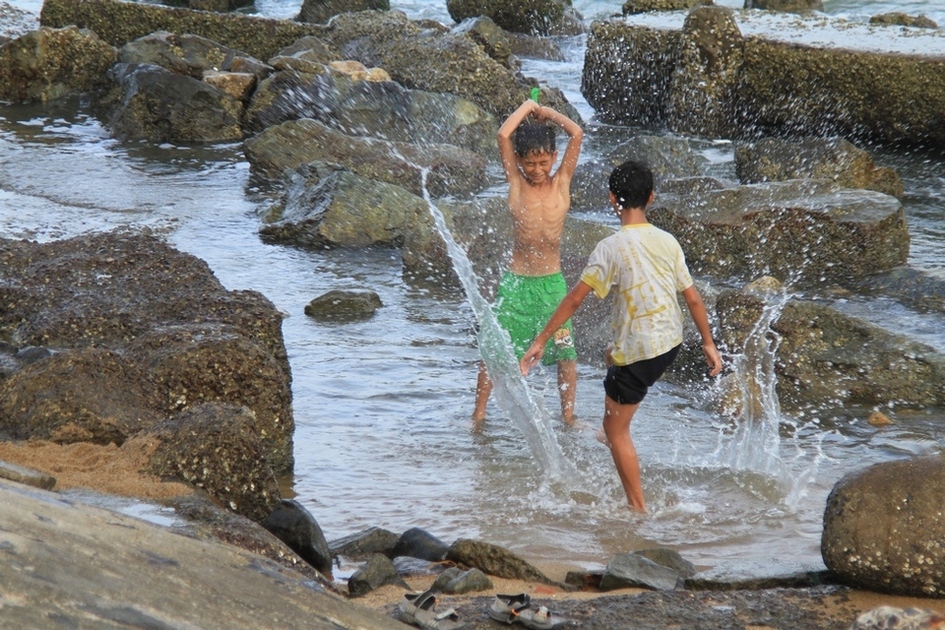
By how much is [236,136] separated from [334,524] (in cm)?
884

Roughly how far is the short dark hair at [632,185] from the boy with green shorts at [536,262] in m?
1.03

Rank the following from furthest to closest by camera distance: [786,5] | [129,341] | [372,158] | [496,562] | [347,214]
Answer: [786,5]
[372,158]
[347,214]
[129,341]
[496,562]

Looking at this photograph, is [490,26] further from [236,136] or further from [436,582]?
[436,582]

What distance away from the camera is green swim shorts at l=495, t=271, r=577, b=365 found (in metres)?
5.73

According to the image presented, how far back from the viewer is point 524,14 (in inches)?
757

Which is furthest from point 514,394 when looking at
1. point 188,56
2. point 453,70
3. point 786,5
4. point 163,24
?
point 786,5

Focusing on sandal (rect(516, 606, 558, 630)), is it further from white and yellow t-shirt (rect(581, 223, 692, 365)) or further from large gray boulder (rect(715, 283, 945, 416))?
large gray boulder (rect(715, 283, 945, 416))

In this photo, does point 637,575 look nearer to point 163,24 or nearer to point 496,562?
point 496,562

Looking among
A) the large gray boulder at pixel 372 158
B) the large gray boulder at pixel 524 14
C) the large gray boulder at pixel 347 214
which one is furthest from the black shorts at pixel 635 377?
the large gray boulder at pixel 524 14

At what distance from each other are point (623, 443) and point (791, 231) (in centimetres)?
417

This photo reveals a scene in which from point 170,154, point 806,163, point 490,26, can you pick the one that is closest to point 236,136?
point 170,154

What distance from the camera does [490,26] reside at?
15.8 metres

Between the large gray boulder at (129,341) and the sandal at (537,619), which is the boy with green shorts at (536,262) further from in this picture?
the sandal at (537,619)

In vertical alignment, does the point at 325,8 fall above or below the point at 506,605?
above
